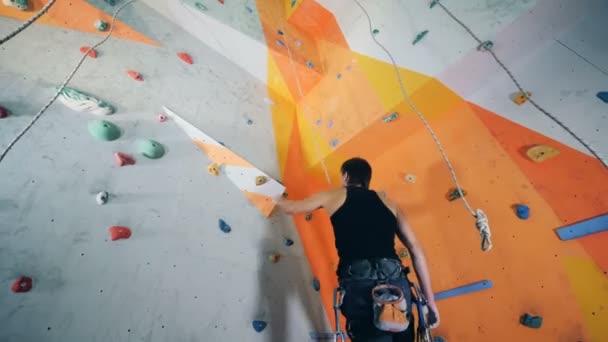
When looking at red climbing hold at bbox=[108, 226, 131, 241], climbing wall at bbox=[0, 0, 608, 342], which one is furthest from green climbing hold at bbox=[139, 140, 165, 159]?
red climbing hold at bbox=[108, 226, 131, 241]

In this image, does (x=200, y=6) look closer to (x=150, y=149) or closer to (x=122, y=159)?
(x=150, y=149)

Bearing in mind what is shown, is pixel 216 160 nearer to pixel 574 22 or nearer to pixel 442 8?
pixel 442 8

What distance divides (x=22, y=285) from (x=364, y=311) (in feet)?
4.62

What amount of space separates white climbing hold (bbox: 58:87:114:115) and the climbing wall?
11mm

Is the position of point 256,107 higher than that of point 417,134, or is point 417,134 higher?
point 417,134

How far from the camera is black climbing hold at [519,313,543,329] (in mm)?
1255

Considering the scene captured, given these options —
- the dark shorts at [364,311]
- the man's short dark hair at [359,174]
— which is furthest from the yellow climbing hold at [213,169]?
the dark shorts at [364,311]

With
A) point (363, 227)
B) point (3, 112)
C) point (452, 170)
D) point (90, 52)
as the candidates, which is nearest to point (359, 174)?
point (363, 227)

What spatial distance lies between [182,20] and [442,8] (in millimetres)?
2306

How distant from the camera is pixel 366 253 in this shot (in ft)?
3.84

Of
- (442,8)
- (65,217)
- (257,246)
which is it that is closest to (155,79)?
(65,217)

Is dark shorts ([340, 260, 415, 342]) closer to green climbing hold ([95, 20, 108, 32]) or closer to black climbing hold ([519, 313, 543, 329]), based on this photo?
black climbing hold ([519, 313, 543, 329])

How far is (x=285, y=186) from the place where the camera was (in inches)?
87.6

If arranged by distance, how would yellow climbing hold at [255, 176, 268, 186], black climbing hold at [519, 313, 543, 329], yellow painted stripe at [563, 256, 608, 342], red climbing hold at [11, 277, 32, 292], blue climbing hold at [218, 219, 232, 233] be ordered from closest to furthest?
1. red climbing hold at [11, 277, 32, 292]
2. yellow painted stripe at [563, 256, 608, 342]
3. black climbing hold at [519, 313, 543, 329]
4. blue climbing hold at [218, 219, 232, 233]
5. yellow climbing hold at [255, 176, 268, 186]
